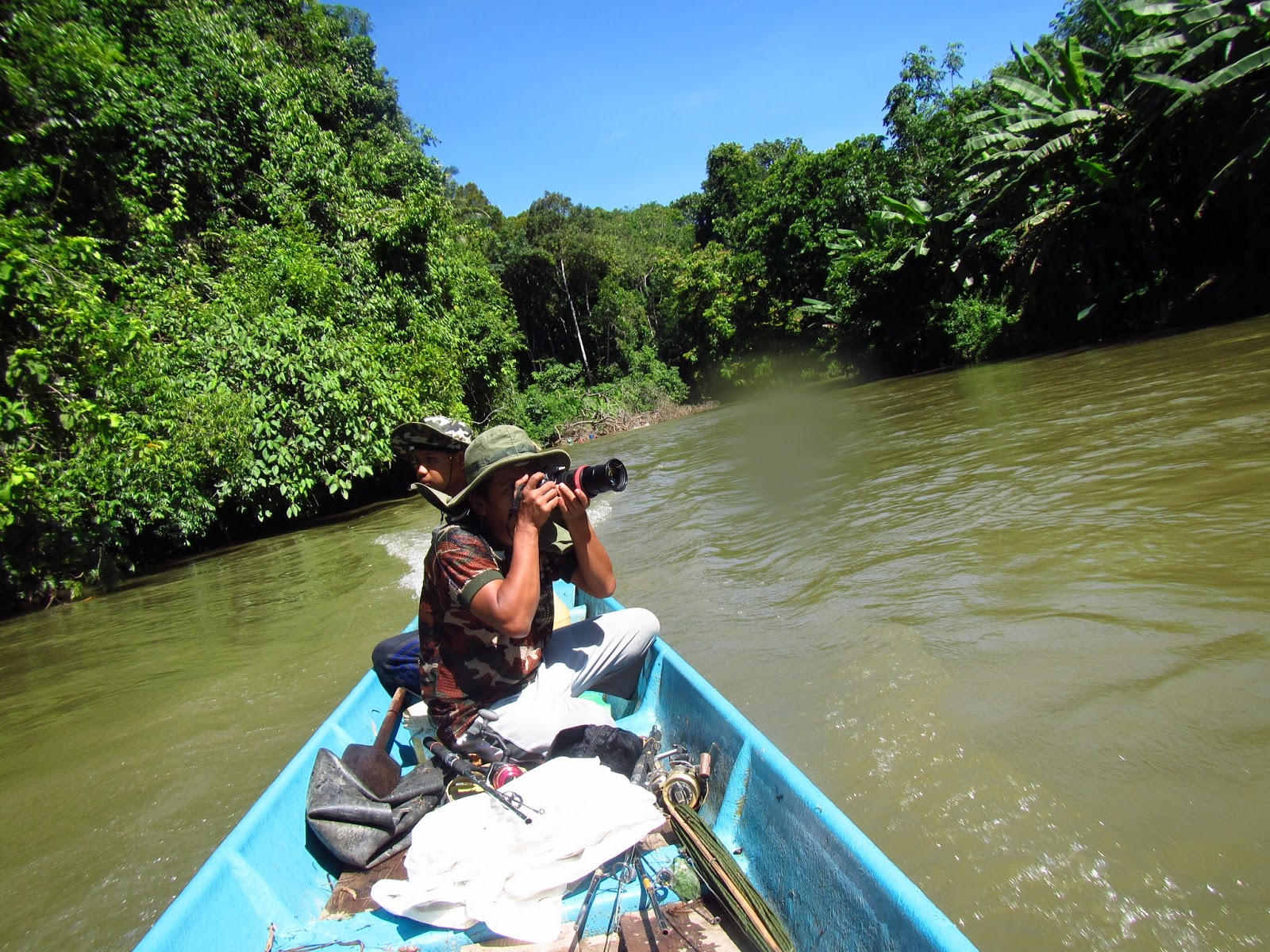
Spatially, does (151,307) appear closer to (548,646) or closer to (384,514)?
(384,514)

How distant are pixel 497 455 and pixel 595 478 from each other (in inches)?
11.7

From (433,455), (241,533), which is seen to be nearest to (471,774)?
(433,455)

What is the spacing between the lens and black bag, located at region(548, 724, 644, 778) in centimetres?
→ 222

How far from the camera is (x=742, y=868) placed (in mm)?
1951

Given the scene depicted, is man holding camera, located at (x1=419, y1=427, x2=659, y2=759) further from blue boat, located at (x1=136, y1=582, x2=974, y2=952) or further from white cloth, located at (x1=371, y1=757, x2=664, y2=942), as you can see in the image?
blue boat, located at (x1=136, y1=582, x2=974, y2=952)

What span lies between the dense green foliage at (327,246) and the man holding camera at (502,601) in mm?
6133

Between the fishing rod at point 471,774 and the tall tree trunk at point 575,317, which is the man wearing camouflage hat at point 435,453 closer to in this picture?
the fishing rod at point 471,774

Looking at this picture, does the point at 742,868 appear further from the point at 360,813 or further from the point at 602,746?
the point at 360,813

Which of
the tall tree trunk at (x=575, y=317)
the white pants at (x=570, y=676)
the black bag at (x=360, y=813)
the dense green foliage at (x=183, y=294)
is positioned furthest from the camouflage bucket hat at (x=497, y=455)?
the tall tree trunk at (x=575, y=317)

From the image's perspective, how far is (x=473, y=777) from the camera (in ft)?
6.88

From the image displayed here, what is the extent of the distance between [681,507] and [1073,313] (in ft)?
41.7

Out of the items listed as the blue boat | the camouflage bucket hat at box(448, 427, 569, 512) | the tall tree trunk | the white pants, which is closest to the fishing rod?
the white pants

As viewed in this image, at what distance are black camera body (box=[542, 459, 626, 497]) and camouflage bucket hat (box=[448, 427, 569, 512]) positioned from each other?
0.07m

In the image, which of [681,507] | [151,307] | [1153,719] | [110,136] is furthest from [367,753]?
[110,136]
